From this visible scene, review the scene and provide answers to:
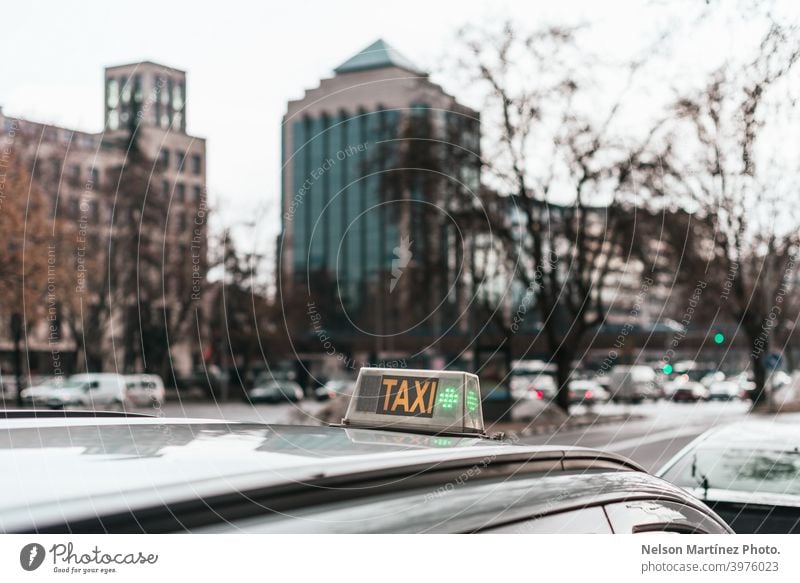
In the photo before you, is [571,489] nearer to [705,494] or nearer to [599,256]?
[705,494]

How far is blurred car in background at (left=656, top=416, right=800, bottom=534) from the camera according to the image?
17.5ft

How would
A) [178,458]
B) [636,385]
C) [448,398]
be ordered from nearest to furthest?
[178,458], [448,398], [636,385]

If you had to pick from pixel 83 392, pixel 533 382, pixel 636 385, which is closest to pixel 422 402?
pixel 533 382

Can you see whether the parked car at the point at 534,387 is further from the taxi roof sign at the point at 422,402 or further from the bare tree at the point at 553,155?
the taxi roof sign at the point at 422,402

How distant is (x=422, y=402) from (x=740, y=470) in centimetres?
449

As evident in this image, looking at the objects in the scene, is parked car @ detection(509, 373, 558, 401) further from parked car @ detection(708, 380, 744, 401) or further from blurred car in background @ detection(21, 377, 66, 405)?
blurred car in background @ detection(21, 377, 66, 405)

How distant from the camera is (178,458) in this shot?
156 centimetres

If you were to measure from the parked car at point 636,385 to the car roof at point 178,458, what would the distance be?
3654cm

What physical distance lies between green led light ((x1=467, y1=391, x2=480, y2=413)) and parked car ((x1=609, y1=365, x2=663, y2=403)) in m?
36.2

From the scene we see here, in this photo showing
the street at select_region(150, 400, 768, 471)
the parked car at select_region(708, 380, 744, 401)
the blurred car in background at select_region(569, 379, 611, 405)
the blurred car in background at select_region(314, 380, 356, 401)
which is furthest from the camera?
the parked car at select_region(708, 380, 744, 401)

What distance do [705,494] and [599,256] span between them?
18.5 metres

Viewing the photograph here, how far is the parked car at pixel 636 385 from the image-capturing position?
4094cm

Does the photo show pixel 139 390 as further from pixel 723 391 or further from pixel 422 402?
pixel 422 402

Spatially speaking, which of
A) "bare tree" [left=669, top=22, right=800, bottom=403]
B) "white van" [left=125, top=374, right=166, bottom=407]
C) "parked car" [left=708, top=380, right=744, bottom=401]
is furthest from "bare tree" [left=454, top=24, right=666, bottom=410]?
"parked car" [left=708, top=380, right=744, bottom=401]
